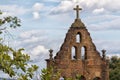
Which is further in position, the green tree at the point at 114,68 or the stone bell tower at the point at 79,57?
the green tree at the point at 114,68

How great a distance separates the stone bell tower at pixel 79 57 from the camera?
36.2 metres

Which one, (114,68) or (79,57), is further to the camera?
(114,68)

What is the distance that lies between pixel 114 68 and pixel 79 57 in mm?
36923

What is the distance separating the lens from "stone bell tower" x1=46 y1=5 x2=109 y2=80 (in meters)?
36.2

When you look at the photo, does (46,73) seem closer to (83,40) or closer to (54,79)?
(54,79)

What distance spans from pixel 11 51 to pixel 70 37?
22.2 m

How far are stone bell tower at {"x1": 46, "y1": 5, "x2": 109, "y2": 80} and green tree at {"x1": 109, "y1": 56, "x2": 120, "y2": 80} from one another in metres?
31.0

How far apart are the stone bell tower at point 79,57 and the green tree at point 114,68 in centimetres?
3103

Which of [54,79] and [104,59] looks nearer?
[54,79]

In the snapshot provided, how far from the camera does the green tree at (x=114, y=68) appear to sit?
68062mm

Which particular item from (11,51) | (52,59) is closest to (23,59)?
(11,51)

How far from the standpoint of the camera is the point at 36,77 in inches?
579

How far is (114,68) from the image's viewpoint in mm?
72875

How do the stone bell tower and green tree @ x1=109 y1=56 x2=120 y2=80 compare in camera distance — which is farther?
green tree @ x1=109 y1=56 x2=120 y2=80
